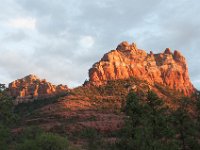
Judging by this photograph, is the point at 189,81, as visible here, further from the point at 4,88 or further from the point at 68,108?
the point at 4,88

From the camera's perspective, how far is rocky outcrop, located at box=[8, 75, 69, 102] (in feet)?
562

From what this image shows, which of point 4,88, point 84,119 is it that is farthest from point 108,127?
point 4,88

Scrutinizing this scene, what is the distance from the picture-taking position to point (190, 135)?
54531mm

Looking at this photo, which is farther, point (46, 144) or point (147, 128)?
point (46, 144)

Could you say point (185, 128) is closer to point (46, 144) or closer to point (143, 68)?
point (46, 144)

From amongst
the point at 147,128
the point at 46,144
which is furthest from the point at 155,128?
the point at 46,144

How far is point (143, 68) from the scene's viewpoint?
571 feet

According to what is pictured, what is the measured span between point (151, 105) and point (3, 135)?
21.3 m

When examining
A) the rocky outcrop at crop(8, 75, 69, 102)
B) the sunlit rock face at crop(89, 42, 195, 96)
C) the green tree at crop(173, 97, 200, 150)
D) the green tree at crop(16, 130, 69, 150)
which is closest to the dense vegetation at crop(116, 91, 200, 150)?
the green tree at crop(173, 97, 200, 150)

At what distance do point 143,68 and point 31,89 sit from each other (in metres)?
51.5

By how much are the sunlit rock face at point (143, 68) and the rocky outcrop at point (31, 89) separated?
18.7 meters

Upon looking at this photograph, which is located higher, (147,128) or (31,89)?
(31,89)

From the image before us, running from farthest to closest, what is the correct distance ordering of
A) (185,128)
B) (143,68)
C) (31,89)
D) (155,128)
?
(31,89) < (143,68) < (185,128) < (155,128)

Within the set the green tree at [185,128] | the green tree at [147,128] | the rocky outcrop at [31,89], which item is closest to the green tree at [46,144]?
the green tree at [147,128]
